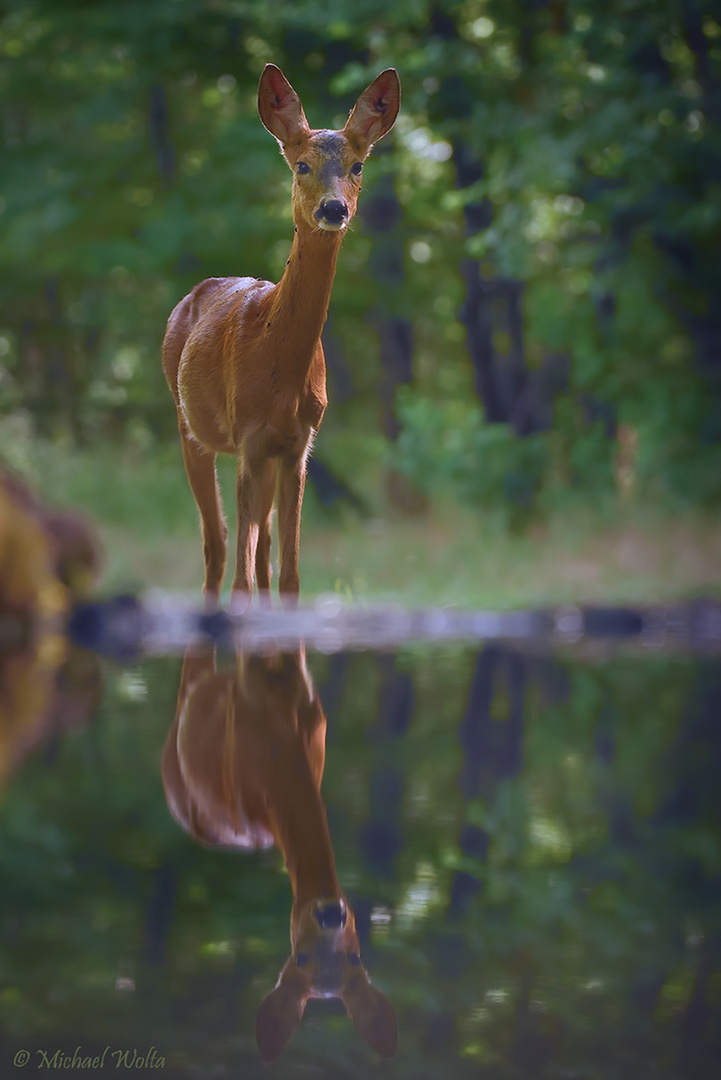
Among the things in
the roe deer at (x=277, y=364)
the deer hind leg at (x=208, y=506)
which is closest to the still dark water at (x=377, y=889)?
the deer hind leg at (x=208, y=506)

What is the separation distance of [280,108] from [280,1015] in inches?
52.6

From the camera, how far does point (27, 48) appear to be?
21.6 feet

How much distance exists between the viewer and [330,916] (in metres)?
1.75

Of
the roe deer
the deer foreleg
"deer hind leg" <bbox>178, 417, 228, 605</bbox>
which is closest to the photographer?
the roe deer

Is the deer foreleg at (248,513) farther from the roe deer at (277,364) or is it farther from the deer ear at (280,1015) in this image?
the deer ear at (280,1015)

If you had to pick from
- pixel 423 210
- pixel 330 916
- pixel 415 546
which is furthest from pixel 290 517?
pixel 415 546

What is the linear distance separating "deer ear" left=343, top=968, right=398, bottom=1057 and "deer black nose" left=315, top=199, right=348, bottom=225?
1.14m

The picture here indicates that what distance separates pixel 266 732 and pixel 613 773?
1.49m

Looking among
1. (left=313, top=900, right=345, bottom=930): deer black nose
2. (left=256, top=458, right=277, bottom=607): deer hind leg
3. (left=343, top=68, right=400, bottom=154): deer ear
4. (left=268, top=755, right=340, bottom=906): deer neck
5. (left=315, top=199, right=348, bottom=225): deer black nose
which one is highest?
(left=343, top=68, right=400, bottom=154): deer ear

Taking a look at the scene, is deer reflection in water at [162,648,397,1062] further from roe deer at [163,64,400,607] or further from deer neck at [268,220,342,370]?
deer neck at [268,220,342,370]

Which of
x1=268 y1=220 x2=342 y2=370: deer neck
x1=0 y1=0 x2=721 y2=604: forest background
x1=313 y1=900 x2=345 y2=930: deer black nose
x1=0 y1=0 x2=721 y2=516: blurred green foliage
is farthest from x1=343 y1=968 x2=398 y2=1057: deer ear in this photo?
x1=0 y1=0 x2=721 y2=516: blurred green foliage

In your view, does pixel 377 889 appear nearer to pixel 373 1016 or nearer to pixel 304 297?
pixel 373 1016

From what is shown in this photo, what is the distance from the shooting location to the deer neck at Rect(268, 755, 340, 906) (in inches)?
72.6

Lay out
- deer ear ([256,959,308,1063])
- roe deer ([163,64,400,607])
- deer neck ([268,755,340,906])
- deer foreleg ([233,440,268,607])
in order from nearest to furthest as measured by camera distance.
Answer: deer ear ([256,959,308,1063])
deer neck ([268,755,340,906])
roe deer ([163,64,400,607])
deer foreleg ([233,440,268,607])
